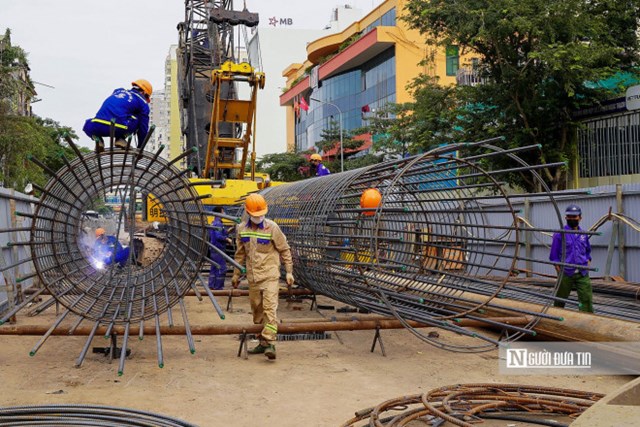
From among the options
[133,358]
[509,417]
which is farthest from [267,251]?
[509,417]

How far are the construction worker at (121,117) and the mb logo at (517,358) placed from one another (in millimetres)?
4400

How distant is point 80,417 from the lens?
4.41 m

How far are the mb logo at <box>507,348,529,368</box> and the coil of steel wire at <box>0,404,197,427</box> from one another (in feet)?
12.2

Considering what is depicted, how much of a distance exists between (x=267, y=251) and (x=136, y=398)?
2256 mm

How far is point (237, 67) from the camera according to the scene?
13.4m

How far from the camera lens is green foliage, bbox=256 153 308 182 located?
1651 inches

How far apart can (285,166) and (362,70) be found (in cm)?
995

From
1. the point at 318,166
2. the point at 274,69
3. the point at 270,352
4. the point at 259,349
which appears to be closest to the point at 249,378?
the point at 270,352

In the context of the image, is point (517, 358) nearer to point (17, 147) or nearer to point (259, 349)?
point (259, 349)

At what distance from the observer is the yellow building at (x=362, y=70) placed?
39.8 meters

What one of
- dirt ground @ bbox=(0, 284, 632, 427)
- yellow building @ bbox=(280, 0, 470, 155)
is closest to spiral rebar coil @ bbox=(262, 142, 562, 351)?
dirt ground @ bbox=(0, 284, 632, 427)

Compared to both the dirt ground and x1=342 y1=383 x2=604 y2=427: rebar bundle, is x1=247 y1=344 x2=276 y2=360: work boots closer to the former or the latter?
the dirt ground

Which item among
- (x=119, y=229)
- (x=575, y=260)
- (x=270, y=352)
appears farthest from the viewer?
(x=575, y=260)

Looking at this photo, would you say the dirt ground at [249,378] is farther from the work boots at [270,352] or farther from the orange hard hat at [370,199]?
the orange hard hat at [370,199]
